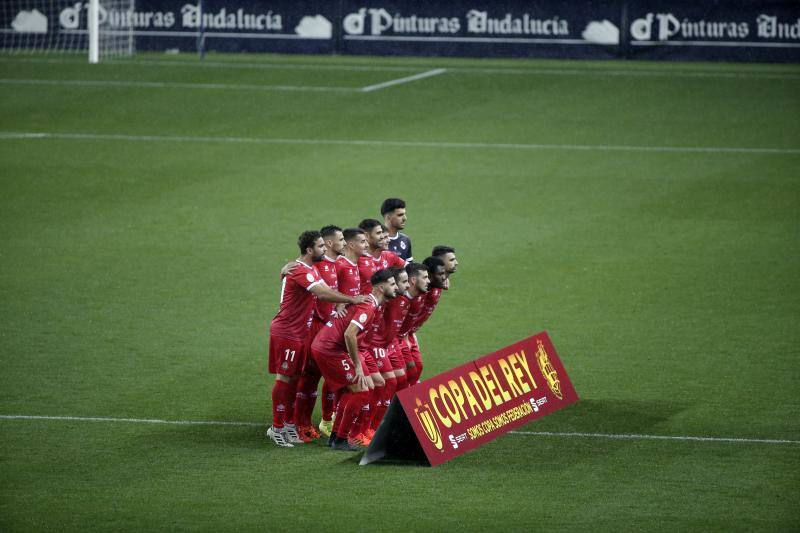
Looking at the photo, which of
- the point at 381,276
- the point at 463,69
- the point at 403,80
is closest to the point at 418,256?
the point at 381,276

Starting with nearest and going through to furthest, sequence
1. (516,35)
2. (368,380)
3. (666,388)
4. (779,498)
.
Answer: (779,498) < (368,380) < (666,388) < (516,35)

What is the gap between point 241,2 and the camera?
115 ft

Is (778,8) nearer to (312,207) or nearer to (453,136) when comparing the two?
(453,136)

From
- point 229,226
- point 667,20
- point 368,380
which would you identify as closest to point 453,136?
point 229,226

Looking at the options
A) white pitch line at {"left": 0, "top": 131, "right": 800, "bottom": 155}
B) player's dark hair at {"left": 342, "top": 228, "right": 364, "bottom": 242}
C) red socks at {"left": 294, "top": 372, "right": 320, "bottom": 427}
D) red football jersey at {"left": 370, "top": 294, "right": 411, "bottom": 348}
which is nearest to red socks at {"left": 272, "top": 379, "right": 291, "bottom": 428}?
red socks at {"left": 294, "top": 372, "right": 320, "bottom": 427}

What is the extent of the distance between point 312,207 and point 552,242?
421cm

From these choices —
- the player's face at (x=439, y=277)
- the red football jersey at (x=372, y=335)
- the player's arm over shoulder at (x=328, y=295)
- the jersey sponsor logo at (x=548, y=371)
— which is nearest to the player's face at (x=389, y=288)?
the red football jersey at (x=372, y=335)

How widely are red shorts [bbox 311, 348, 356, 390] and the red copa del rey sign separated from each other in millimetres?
628

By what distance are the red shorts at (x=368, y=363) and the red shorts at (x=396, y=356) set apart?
0.24m

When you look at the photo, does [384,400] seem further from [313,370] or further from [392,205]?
[392,205]

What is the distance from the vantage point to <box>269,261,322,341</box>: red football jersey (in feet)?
36.1

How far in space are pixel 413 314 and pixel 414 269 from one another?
0.49 metres

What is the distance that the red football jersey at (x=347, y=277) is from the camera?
36.9ft

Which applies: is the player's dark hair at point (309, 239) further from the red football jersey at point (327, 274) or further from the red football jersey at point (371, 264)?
the red football jersey at point (371, 264)
